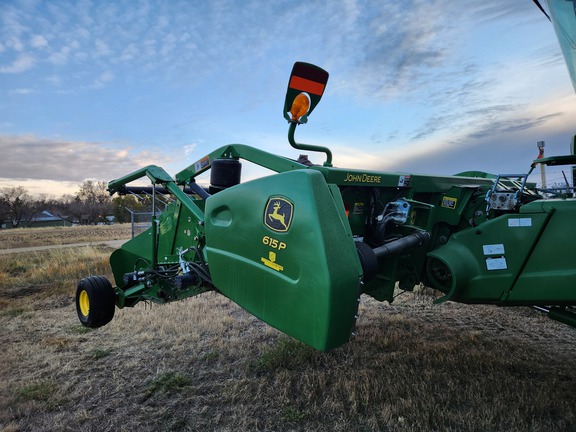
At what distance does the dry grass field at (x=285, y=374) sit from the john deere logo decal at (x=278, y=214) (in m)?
1.44

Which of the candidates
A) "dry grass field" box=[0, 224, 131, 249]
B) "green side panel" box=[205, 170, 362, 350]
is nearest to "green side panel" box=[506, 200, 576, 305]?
"green side panel" box=[205, 170, 362, 350]

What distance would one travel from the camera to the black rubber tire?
135 inches

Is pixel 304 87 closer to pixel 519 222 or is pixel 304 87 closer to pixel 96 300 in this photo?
pixel 519 222

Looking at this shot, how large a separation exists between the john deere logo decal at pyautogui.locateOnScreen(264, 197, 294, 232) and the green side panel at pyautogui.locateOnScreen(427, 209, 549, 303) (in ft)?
3.83

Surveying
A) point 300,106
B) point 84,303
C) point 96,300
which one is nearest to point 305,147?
point 300,106

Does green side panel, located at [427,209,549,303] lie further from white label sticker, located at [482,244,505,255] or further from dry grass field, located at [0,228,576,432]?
dry grass field, located at [0,228,576,432]

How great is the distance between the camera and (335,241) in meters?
1.82

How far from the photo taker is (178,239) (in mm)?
3471

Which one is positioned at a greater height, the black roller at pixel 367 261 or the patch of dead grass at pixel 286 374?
the black roller at pixel 367 261

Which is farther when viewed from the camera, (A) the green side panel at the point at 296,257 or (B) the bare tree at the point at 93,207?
(B) the bare tree at the point at 93,207

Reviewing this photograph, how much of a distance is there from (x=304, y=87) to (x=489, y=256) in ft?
4.80

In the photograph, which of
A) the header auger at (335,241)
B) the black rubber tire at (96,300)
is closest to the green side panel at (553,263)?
the header auger at (335,241)

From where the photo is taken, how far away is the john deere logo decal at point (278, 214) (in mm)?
1931

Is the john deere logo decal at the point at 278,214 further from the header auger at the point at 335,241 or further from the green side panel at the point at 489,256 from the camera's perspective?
the green side panel at the point at 489,256
